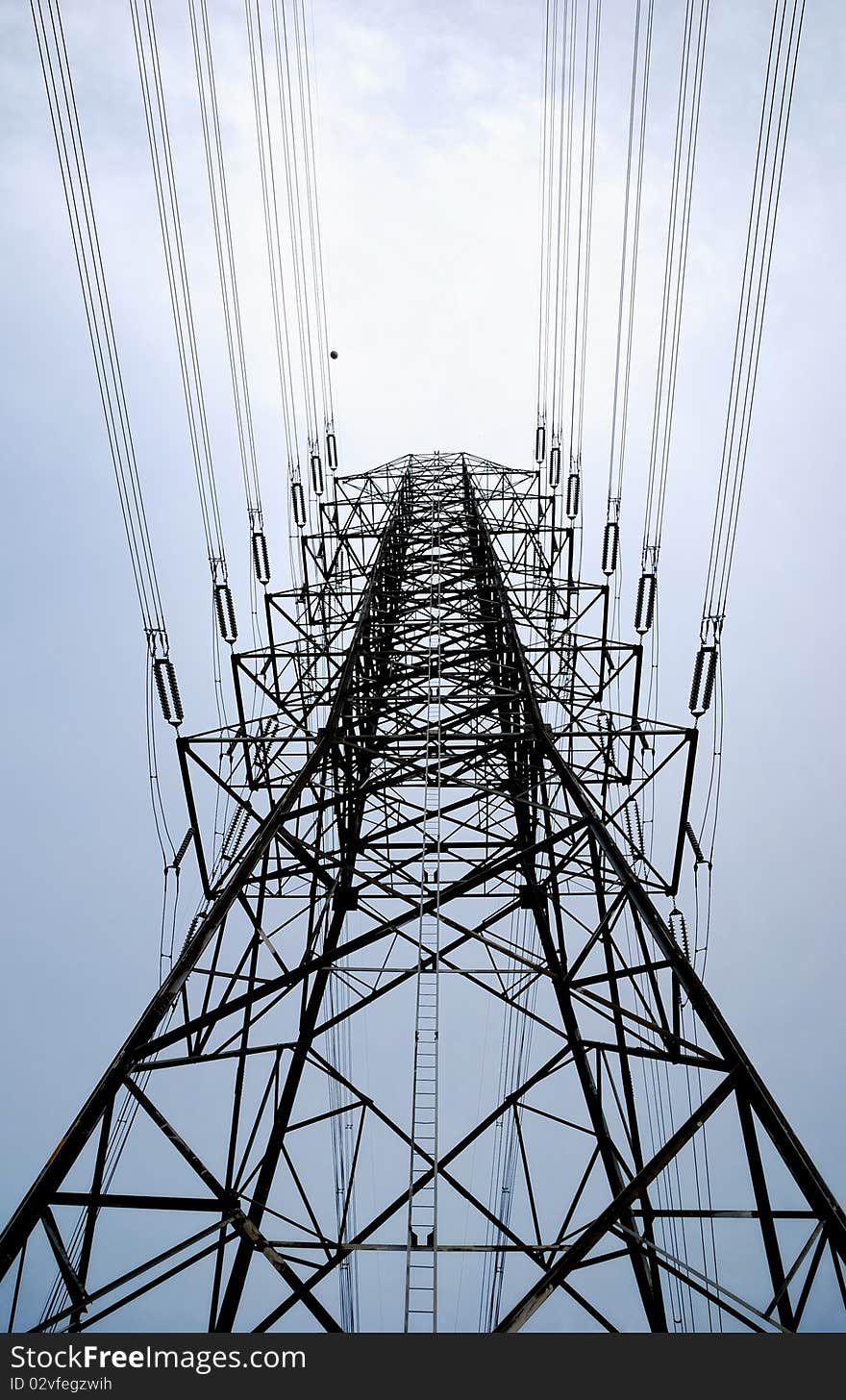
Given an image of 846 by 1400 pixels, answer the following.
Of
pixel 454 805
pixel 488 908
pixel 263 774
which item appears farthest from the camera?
pixel 488 908

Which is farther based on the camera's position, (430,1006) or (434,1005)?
(430,1006)

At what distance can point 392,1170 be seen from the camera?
151 ft

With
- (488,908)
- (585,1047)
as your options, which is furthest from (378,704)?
(488,908)

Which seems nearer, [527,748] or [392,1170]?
[527,748]

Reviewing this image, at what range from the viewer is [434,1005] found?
28547 millimetres

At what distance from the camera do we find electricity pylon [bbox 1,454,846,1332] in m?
7.22

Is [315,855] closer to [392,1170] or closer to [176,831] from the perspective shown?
[392,1170]

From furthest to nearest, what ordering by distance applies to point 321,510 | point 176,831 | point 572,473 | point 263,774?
point 176,831 < point 572,473 < point 321,510 < point 263,774

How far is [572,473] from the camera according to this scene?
2023 cm

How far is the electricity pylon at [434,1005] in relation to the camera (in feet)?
23.7

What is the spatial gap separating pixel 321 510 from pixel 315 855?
10.5 metres

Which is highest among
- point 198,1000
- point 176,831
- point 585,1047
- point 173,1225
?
point 585,1047
